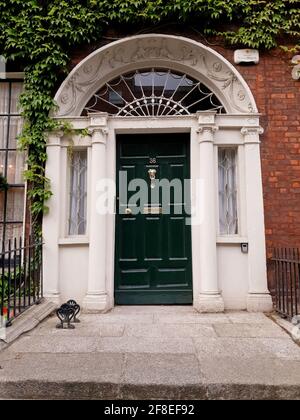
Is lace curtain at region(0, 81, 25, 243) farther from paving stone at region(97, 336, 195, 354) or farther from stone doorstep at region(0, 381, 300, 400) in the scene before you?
stone doorstep at region(0, 381, 300, 400)

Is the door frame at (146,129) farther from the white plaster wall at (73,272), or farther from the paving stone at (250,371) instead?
the paving stone at (250,371)

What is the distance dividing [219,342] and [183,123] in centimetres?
323

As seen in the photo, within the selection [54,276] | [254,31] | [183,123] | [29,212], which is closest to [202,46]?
[254,31]

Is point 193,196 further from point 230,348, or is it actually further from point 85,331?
point 85,331

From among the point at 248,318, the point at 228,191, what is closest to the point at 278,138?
the point at 228,191

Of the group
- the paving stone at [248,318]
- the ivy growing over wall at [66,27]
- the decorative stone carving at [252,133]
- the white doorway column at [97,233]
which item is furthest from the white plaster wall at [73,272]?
the decorative stone carving at [252,133]

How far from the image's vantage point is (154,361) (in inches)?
106

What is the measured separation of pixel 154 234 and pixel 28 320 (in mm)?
2169

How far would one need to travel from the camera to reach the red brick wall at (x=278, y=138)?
4668mm

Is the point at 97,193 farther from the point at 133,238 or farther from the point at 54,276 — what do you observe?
the point at 54,276

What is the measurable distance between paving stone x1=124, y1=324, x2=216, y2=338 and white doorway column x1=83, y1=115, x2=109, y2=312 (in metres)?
0.87

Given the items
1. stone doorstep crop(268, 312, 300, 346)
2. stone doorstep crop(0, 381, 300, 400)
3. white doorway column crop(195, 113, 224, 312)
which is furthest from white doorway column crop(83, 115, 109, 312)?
stone doorstep crop(268, 312, 300, 346)

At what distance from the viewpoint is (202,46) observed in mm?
4941

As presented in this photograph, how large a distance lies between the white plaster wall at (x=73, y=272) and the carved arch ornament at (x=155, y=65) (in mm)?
2194
